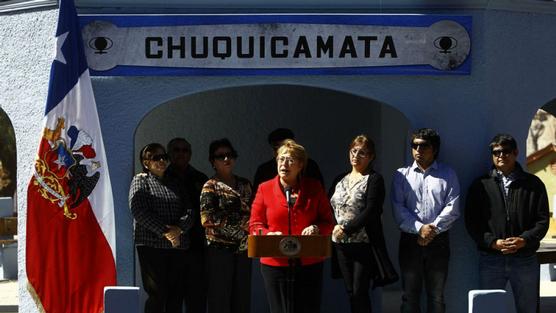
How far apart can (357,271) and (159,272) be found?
1544 mm

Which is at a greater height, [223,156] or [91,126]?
[91,126]

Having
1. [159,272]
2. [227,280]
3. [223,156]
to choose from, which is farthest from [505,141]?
[159,272]

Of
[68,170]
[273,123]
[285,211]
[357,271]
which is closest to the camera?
[285,211]

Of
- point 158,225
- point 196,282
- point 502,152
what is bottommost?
point 196,282

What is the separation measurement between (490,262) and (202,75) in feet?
9.00

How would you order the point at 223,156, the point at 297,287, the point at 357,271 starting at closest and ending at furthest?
the point at 297,287 < the point at 357,271 < the point at 223,156

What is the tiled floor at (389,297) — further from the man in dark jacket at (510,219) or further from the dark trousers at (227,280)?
the dark trousers at (227,280)

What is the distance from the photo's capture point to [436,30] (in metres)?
9.12

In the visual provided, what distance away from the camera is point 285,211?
8.26m

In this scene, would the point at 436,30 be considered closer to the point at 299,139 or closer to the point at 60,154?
Result: the point at 299,139

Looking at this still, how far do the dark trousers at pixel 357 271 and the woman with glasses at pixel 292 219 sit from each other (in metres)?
0.28

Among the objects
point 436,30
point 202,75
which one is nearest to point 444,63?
point 436,30

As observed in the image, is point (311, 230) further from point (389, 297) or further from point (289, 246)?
point (389, 297)

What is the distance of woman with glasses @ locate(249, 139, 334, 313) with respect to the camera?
27.0ft
